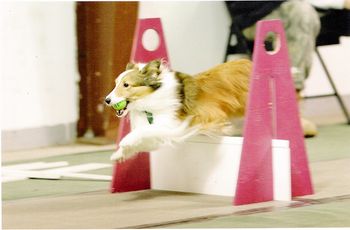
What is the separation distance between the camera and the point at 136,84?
10.1 ft

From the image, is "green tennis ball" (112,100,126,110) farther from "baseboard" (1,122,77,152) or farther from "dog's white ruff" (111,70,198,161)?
"baseboard" (1,122,77,152)

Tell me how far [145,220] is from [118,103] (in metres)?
0.45

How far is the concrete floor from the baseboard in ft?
3.26

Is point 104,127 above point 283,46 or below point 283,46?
below

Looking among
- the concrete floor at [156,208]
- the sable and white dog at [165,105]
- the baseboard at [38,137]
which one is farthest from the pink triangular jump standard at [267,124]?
the baseboard at [38,137]

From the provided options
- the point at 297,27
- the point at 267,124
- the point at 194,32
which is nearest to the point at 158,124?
the point at 267,124

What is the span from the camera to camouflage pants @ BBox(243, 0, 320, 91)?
4941 millimetres

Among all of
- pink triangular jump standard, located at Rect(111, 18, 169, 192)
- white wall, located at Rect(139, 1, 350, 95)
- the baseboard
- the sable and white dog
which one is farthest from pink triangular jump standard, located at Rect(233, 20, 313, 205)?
white wall, located at Rect(139, 1, 350, 95)

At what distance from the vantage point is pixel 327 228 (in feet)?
8.32

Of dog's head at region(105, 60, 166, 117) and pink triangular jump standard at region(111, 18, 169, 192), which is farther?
pink triangular jump standard at region(111, 18, 169, 192)

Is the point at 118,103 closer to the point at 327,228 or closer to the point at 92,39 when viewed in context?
the point at 327,228

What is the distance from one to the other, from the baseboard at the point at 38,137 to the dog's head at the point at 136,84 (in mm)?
1691

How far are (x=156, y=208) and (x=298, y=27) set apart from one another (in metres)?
2.20

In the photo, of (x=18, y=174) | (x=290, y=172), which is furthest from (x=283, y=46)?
(x=18, y=174)
